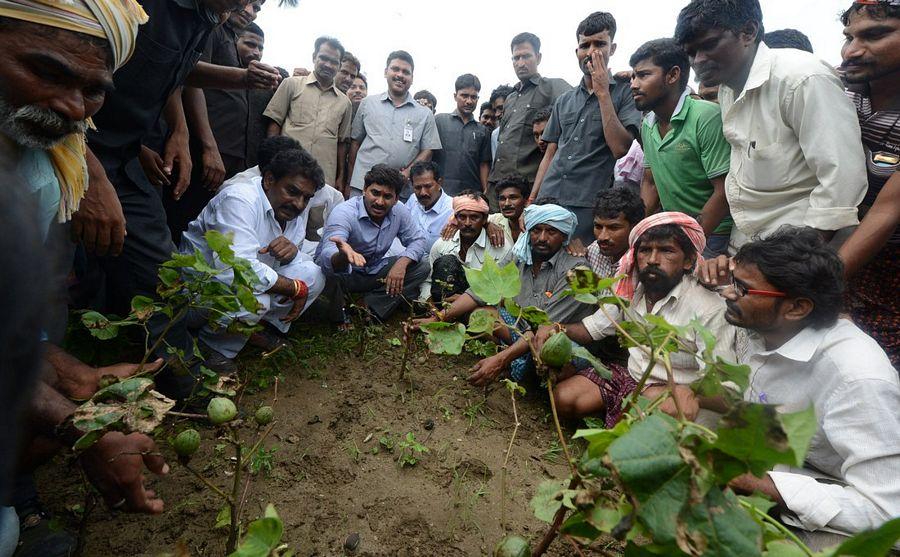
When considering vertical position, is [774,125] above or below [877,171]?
above

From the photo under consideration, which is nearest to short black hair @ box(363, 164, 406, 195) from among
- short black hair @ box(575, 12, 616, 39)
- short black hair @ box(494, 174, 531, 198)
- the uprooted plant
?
short black hair @ box(494, 174, 531, 198)

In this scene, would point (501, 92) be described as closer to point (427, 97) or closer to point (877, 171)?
point (427, 97)

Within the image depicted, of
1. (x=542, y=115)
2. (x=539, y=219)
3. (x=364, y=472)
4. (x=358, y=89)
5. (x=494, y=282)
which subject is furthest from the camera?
(x=358, y=89)

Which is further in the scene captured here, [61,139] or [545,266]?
[545,266]

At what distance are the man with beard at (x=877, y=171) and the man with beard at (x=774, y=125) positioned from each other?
89 mm

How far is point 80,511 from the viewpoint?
6.20 feet

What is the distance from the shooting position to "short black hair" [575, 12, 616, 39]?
399 centimetres

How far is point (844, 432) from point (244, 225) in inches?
131

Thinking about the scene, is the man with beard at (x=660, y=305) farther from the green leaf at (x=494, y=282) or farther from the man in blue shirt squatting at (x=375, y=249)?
→ the man in blue shirt squatting at (x=375, y=249)

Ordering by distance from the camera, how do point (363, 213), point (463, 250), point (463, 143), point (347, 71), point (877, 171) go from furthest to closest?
point (347, 71) < point (463, 143) < point (463, 250) < point (363, 213) < point (877, 171)

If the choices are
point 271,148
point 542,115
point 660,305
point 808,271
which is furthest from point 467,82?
point 808,271

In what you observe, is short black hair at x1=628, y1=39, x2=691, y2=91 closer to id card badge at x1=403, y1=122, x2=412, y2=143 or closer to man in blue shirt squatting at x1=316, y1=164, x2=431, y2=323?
man in blue shirt squatting at x1=316, y1=164, x2=431, y2=323

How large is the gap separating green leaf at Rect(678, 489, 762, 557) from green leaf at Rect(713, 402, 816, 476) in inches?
2.5

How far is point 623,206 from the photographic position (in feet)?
10.9
